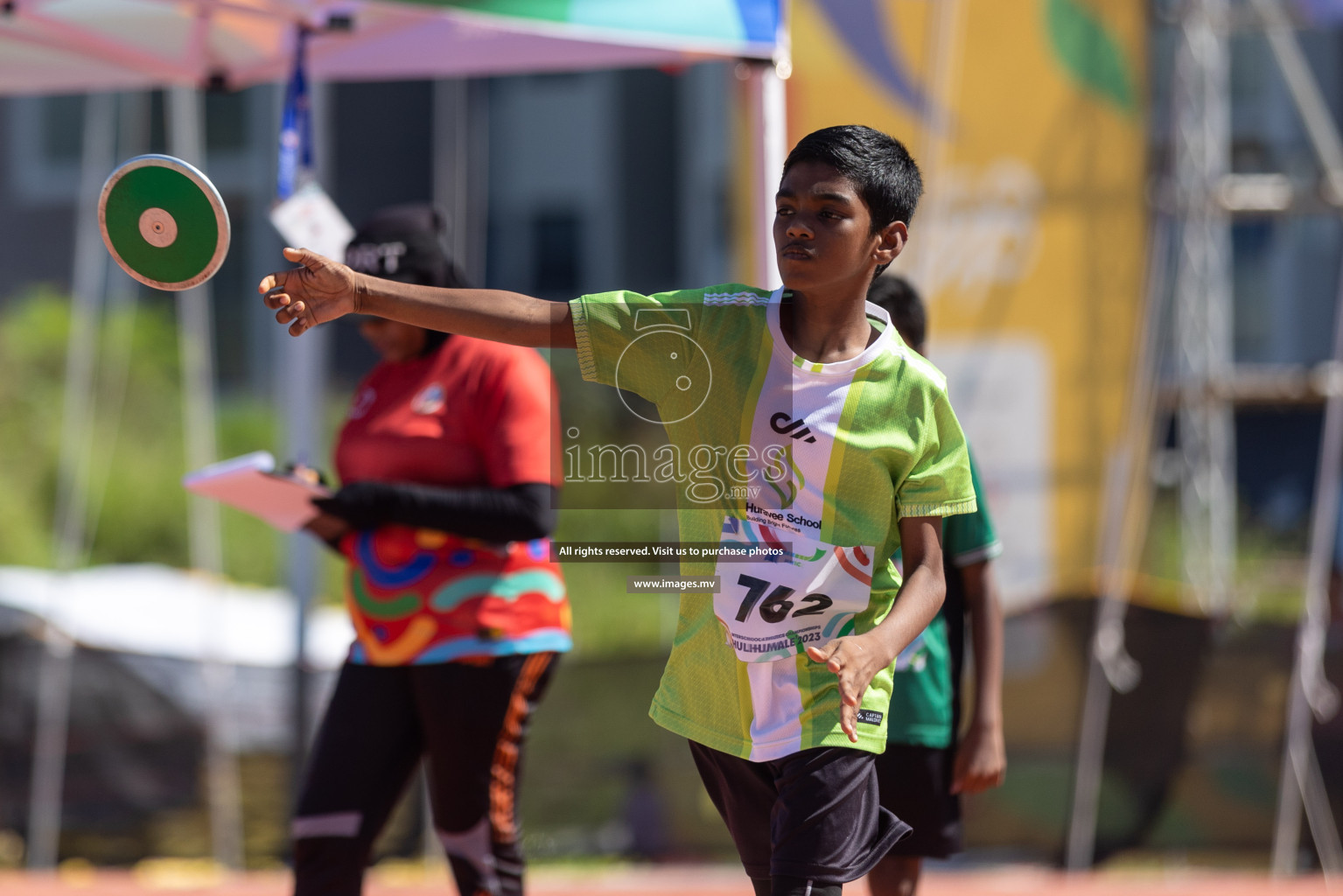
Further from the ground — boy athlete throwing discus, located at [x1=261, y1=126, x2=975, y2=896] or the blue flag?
the blue flag

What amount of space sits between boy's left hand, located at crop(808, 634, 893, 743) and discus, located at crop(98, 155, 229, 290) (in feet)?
3.10

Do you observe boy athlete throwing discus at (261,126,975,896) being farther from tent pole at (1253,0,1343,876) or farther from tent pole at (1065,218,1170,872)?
tent pole at (1253,0,1343,876)

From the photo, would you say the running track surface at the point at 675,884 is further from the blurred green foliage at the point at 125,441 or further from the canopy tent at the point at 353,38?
the canopy tent at the point at 353,38

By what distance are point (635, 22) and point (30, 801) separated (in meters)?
3.37

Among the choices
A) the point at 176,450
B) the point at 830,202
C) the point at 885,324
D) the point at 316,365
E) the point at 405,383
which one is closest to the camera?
the point at 830,202

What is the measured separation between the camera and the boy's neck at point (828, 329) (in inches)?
74.5

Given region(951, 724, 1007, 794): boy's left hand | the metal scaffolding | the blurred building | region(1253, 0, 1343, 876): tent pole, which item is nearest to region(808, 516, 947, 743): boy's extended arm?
region(951, 724, 1007, 794): boy's left hand

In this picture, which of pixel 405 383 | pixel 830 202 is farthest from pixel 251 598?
pixel 830 202

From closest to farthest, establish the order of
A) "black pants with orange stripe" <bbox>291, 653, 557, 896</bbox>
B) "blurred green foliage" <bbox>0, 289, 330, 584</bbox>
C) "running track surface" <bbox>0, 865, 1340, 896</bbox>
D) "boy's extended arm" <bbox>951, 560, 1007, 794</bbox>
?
1. "boy's extended arm" <bbox>951, 560, 1007, 794</bbox>
2. "black pants with orange stripe" <bbox>291, 653, 557, 896</bbox>
3. "running track surface" <bbox>0, 865, 1340, 896</bbox>
4. "blurred green foliage" <bbox>0, 289, 330, 584</bbox>

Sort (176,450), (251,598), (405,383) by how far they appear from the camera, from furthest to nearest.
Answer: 1. (176,450)
2. (251,598)
3. (405,383)

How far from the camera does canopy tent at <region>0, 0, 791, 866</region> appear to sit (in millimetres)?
2836

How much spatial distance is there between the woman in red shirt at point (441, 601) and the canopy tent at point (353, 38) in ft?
1.86

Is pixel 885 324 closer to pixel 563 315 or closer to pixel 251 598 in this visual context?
pixel 563 315

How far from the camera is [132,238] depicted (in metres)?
1.83
